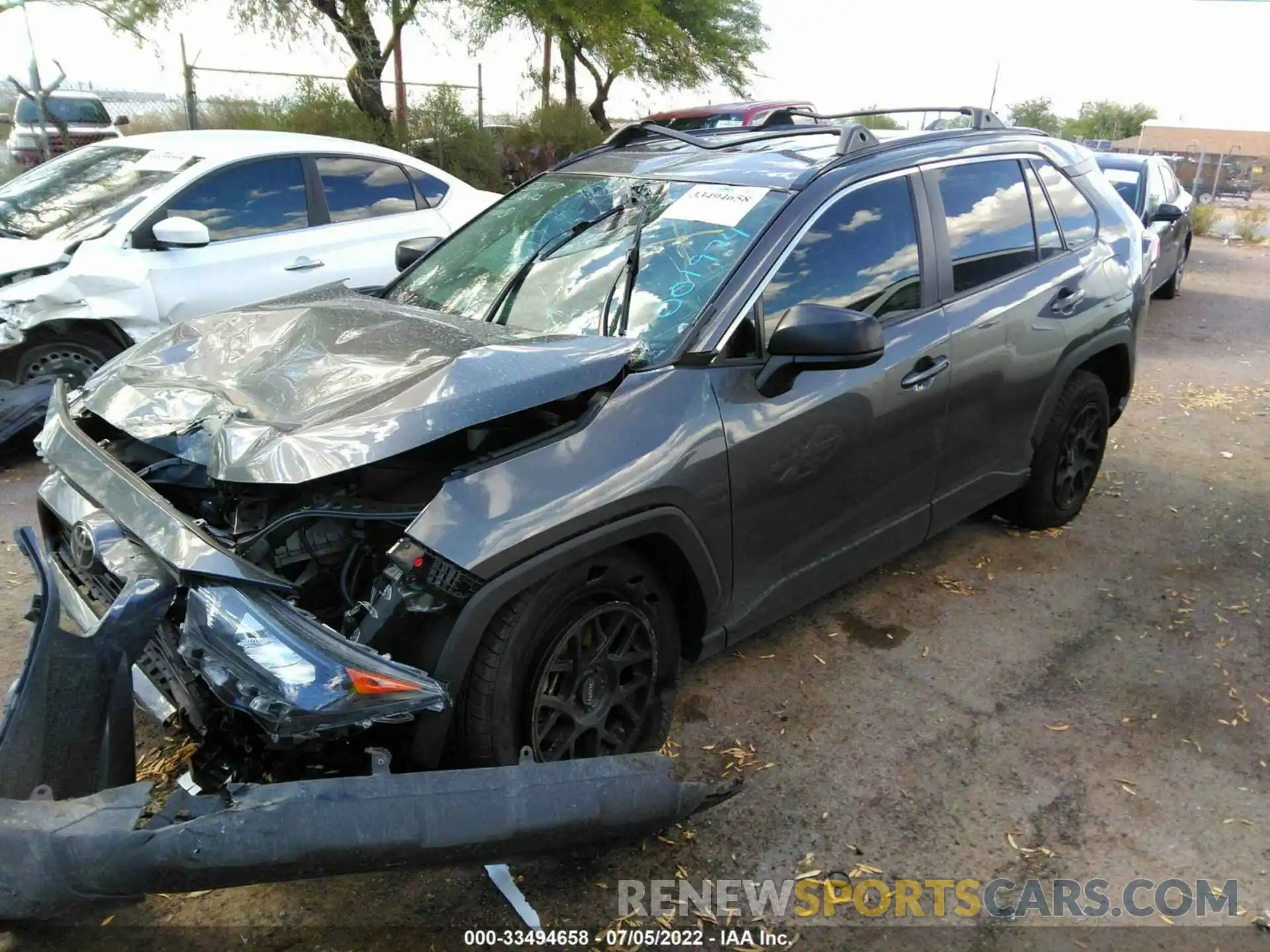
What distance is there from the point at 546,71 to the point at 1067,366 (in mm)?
15795

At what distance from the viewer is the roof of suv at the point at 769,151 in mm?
3422

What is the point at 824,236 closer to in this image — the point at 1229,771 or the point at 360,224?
the point at 1229,771

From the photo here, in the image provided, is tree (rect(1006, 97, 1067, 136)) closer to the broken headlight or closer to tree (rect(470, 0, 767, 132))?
tree (rect(470, 0, 767, 132))

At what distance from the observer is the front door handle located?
11.4 feet

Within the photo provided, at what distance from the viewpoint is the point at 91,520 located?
8.41 feet

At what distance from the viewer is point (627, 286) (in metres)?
3.16

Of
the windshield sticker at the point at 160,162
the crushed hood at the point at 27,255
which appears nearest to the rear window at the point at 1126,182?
the windshield sticker at the point at 160,162

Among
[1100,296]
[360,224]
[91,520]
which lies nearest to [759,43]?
[360,224]

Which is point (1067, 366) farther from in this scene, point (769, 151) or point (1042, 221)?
point (769, 151)

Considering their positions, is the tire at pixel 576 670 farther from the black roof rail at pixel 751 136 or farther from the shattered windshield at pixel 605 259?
the black roof rail at pixel 751 136

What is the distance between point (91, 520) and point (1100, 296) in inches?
168

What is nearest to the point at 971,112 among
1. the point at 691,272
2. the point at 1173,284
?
the point at 691,272

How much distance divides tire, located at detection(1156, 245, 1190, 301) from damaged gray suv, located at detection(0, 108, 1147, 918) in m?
9.27

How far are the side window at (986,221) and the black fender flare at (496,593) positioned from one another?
1890 mm
